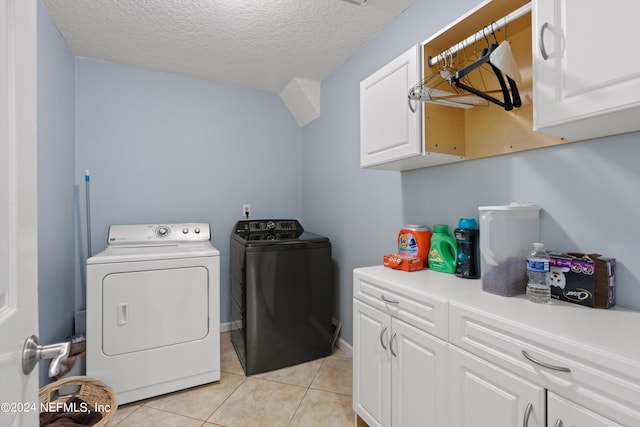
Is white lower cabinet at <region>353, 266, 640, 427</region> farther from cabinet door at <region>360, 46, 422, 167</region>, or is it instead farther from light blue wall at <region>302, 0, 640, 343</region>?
cabinet door at <region>360, 46, 422, 167</region>

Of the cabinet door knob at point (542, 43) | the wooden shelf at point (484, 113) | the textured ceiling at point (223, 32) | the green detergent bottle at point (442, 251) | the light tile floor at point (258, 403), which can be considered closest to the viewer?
the cabinet door knob at point (542, 43)

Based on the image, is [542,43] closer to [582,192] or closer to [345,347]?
[582,192]

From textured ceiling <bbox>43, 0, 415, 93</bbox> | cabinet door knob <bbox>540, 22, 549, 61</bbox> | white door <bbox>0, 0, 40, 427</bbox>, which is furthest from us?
textured ceiling <bbox>43, 0, 415, 93</bbox>

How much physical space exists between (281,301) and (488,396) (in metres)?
1.50

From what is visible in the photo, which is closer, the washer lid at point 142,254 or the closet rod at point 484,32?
the closet rod at point 484,32

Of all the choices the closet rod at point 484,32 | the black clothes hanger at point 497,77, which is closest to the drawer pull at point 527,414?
the black clothes hanger at point 497,77

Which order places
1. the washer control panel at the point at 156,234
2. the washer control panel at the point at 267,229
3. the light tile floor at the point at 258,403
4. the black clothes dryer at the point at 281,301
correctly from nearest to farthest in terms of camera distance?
the light tile floor at the point at 258,403 < the black clothes dryer at the point at 281,301 < the washer control panel at the point at 156,234 < the washer control panel at the point at 267,229

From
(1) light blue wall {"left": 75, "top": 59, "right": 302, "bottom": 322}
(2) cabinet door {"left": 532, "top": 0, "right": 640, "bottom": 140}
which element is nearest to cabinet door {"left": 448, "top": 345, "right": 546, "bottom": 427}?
(2) cabinet door {"left": 532, "top": 0, "right": 640, "bottom": 140}

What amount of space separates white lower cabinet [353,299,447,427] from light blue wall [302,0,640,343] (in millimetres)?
646

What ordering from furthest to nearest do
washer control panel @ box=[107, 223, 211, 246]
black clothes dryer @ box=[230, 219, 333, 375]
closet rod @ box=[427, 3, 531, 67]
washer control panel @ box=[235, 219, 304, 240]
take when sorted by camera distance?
1. washer control panel @ box=[235, 219, 304, 240]
2. washer control panel @ box=[107, 223, 211, 246]
3. black clothes dryer @ box=[230, 219, 333, 375]
4. closet rod @ box=[427, 3, 531, 67]

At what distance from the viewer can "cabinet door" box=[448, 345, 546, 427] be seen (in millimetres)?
808

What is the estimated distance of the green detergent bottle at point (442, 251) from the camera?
1499mm

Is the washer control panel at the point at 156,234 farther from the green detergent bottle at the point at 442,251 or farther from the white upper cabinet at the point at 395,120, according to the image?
the green detergent bottle at the point at 442,251

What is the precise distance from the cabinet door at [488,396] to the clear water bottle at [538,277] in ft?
1.06
